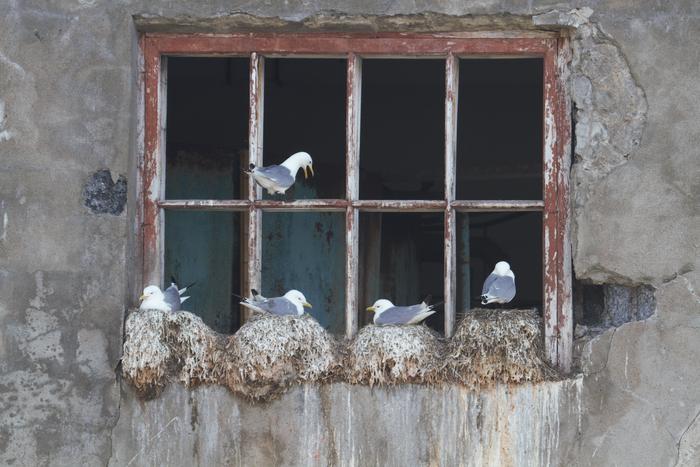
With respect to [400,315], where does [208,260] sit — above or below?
above

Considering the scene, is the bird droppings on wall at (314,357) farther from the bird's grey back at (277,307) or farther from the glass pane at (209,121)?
the glass pane at (209,121)

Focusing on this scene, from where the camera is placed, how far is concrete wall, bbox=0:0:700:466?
12.4ft

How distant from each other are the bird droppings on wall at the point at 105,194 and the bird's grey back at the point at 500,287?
54.8 inches

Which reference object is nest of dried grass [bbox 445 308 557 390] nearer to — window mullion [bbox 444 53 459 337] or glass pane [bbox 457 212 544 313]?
window mullion [bbox 444 53 459 337]

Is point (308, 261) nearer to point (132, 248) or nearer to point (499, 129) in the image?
point (499, 129)

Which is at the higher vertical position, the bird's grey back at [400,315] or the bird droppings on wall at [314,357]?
the bird's grey back at [400,315]

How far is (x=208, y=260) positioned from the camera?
6.33 metres

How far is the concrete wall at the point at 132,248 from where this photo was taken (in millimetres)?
3779

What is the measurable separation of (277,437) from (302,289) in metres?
2.60

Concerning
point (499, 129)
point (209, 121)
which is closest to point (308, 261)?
point (209, 121)

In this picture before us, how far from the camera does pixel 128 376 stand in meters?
3.82

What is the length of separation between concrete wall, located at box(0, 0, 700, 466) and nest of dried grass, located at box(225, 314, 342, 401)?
0.06m

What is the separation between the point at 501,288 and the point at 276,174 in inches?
37.6


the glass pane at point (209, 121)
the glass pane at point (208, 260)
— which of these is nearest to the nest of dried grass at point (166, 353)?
the glass pane at point (208, 260)
